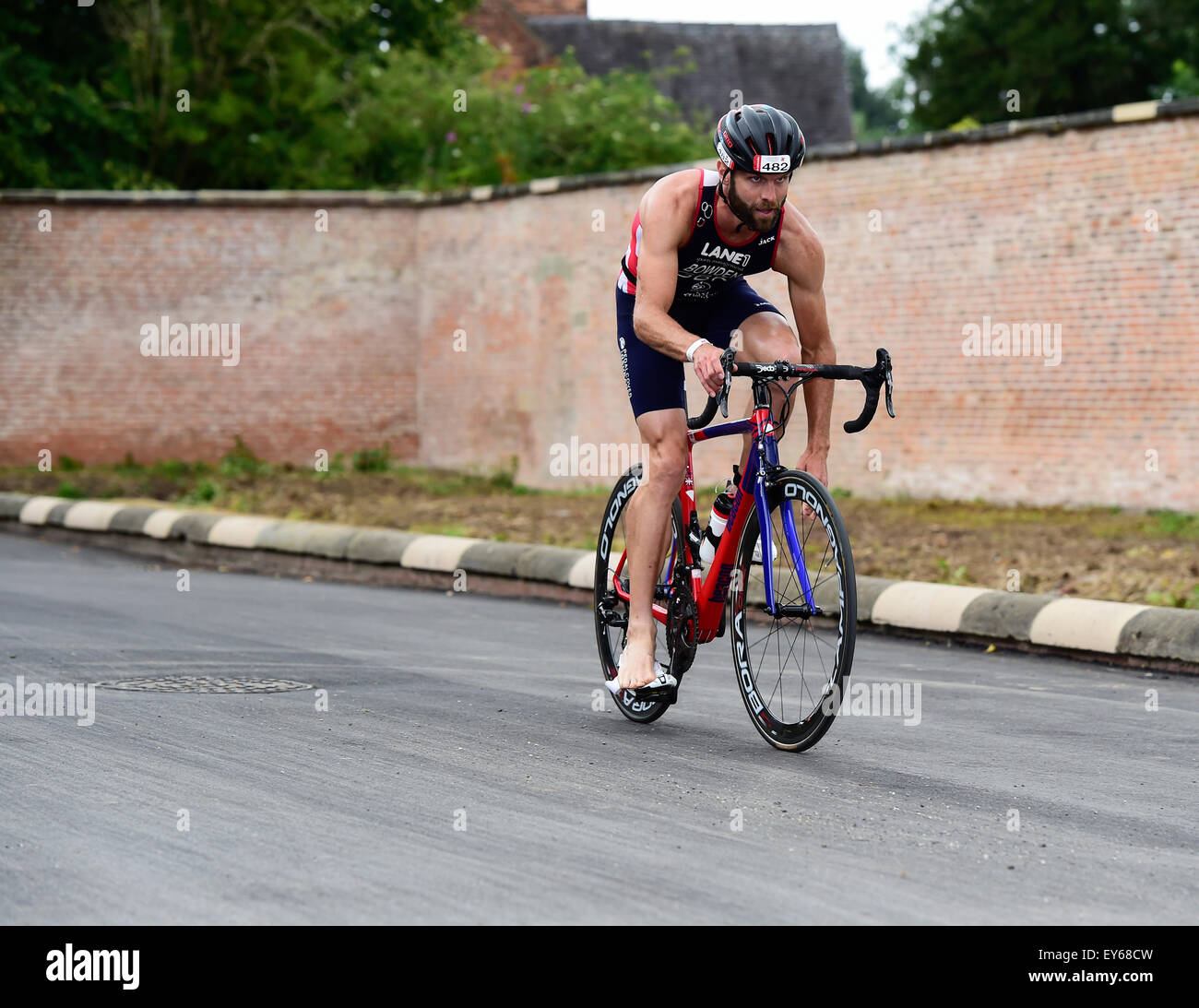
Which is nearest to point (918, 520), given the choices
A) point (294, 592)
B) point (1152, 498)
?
point (1152, 498)

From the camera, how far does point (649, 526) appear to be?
225 inches

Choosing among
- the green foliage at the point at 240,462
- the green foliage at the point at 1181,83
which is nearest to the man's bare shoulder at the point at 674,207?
the green foliage at the point at 240,462

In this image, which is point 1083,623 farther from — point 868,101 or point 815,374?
point 868,101

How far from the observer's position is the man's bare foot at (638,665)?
18.5 ft

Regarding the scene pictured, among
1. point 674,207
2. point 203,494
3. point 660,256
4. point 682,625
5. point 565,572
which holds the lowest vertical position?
point 565,572

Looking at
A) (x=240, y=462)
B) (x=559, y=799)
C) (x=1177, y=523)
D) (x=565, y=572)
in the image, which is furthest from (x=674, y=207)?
(x=240, y=462)

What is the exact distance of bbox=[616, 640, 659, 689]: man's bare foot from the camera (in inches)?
222

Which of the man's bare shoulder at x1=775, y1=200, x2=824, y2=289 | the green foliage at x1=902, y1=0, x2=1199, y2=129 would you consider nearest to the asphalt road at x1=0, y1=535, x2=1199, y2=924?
the man's bare shoulder at x1=775, y1=200, x2=824, y2=289

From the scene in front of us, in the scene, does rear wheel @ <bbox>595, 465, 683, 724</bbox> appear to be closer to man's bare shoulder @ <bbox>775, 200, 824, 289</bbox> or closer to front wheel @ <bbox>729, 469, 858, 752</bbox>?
front wheel @ <bbox>729, 469, 858, 752</bbox>

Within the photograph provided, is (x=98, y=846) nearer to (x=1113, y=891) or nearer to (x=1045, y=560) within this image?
(x=1113, y=891)

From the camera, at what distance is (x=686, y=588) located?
577 centimetres

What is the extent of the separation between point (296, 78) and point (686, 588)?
23.1m

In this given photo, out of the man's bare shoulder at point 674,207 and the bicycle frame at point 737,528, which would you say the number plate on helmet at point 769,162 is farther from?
the bicycle frame at point 737,528

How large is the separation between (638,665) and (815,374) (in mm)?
1210
